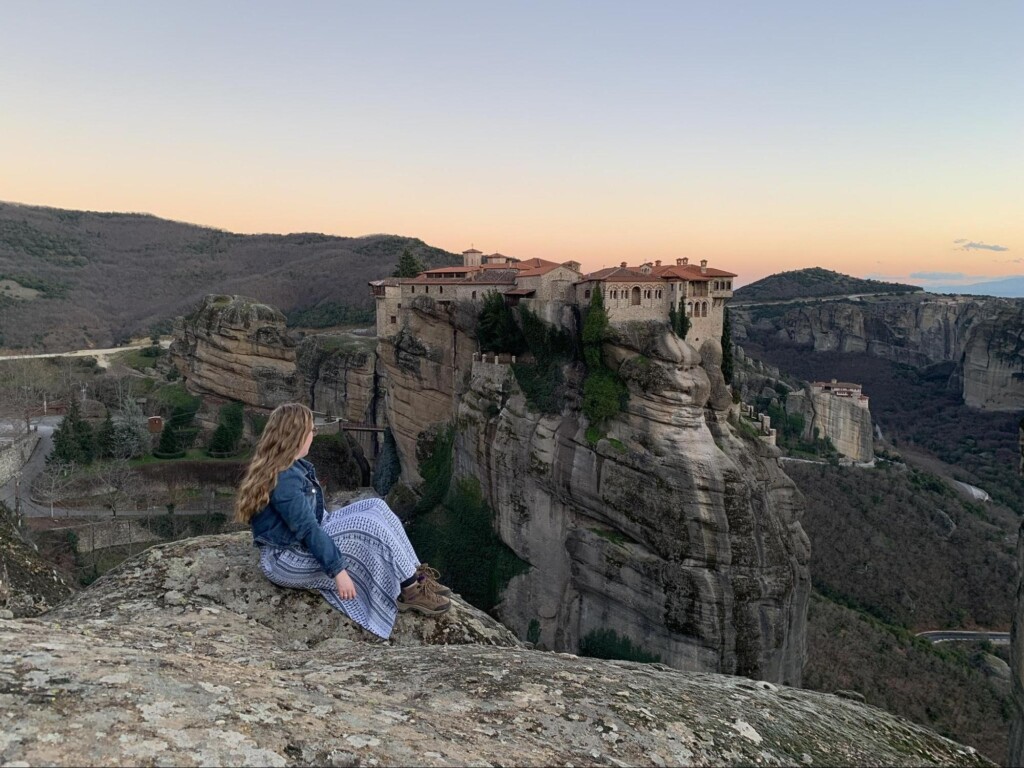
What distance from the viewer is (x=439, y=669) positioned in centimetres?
402

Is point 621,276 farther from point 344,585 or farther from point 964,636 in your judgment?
point 964,636

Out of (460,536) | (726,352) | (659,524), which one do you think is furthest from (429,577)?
(726,352)

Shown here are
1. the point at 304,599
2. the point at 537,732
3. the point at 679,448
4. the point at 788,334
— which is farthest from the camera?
the point at 788,334

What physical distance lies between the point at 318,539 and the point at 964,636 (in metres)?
38.5

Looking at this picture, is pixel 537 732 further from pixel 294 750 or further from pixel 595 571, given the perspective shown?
pixel 595 571

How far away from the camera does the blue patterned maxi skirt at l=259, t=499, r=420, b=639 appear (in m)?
5.22

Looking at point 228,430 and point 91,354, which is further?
point 91,354

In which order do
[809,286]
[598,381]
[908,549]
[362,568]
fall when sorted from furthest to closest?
[809,286], [908,549], [598,381], [362,568]

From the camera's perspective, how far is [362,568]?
5.25 m

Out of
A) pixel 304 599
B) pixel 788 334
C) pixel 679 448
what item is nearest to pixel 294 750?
pixel 304 599

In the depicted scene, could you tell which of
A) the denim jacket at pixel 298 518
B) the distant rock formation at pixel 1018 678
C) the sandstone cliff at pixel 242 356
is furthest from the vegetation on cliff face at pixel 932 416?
the denim jacket at pixel 298 518

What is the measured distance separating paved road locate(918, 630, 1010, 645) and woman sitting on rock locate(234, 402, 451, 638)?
3518cm

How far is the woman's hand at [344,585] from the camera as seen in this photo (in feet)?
16.3

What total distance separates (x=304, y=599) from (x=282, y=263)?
11081 cm
